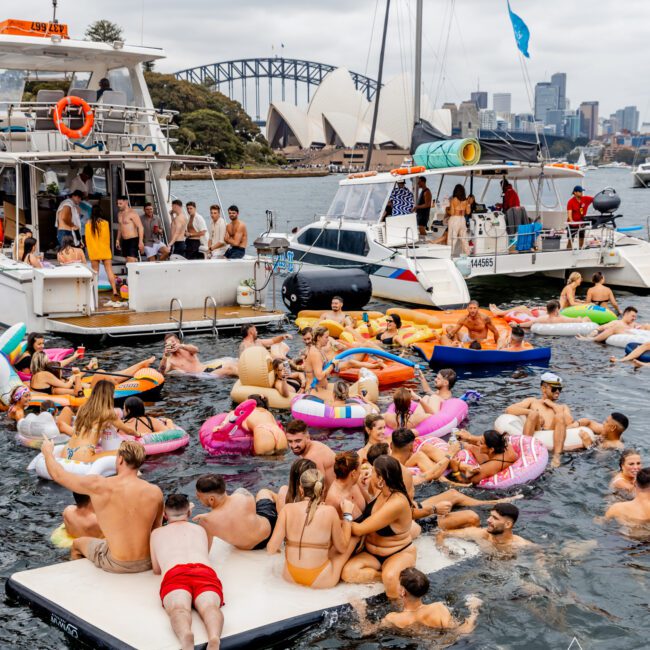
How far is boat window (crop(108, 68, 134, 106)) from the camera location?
67.3ft

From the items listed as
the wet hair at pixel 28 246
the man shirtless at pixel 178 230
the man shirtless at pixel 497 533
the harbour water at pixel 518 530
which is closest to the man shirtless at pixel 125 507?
the harbour water at pixel 518 530

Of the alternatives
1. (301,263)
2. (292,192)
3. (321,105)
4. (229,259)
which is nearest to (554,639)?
(229,259)

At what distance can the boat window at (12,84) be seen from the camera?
20.0 metres

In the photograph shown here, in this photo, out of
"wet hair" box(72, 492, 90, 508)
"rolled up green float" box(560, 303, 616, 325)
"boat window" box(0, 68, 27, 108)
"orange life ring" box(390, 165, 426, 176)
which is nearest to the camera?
"wet hair" box(72, 492, 90, 508)

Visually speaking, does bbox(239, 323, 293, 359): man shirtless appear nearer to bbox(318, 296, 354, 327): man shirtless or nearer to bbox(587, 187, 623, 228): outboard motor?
bbox(318, 296, 354, 327): man shirtless

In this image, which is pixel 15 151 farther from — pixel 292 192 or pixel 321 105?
pixel 321 105

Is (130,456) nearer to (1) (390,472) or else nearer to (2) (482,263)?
(1) (390,472)

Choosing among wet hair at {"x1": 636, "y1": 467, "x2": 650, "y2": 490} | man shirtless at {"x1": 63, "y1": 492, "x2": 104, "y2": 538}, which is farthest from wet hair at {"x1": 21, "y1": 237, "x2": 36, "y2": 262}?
wet hair at {"x1": 636, "y1": 467, "x2": 650, "y2": 490}

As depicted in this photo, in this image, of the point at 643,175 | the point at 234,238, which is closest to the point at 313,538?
the point at 234,238

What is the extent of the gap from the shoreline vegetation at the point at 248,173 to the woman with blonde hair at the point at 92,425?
316ft

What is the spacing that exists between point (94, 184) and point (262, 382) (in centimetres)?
878

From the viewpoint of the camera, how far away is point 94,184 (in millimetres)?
20219

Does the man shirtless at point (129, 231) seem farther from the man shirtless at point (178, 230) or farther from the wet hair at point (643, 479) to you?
the wet hair at point (643, 479)

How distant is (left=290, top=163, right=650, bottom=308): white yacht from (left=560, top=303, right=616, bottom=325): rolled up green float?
2600 millimetres
